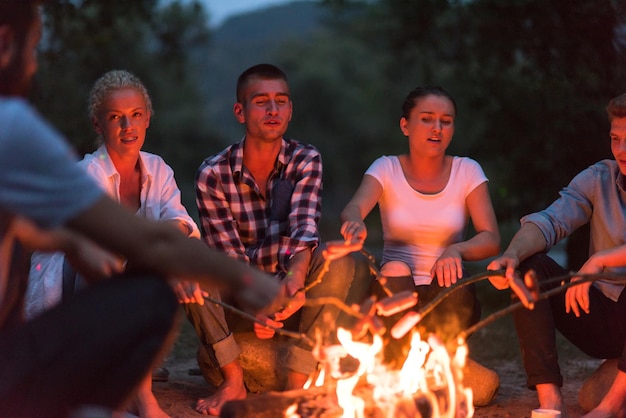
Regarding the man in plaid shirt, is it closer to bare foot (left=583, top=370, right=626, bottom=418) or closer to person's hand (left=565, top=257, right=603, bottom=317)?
person's hand (left=565, top=257, right=603, bottom=317)

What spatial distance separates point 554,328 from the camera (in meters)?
3.89

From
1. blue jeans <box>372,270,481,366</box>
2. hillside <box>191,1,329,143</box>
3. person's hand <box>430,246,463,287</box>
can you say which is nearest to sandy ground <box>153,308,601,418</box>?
blue jeans <box>372,270,481,366</box>

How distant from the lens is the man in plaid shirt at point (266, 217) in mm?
4156

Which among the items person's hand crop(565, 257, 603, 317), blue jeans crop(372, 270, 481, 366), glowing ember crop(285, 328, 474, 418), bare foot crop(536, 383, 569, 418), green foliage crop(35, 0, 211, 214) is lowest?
bare foot crop(536, 383, 569, 418)

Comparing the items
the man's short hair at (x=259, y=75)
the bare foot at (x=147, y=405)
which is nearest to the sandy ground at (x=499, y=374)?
the bare foot at (x=147, y=405)

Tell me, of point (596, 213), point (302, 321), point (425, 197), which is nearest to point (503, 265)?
point (596, 213)

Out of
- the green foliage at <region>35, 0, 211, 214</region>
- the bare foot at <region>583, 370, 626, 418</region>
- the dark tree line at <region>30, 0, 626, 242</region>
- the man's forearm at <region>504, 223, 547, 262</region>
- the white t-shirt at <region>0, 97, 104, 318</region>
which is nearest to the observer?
the white t-shirt at <region>0, 97, 104, 318</region>

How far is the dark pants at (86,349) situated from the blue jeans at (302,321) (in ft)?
5.63

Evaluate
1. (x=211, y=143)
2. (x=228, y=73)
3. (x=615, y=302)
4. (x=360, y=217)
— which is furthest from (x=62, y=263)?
(x=228, y=73)

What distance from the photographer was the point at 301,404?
334 centimetres

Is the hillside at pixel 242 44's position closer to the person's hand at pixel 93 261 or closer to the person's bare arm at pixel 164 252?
the person's hand at pixel 93 261

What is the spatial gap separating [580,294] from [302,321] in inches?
53.3

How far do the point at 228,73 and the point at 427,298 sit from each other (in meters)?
58.3

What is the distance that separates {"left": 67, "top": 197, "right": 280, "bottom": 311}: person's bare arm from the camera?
2182mm
